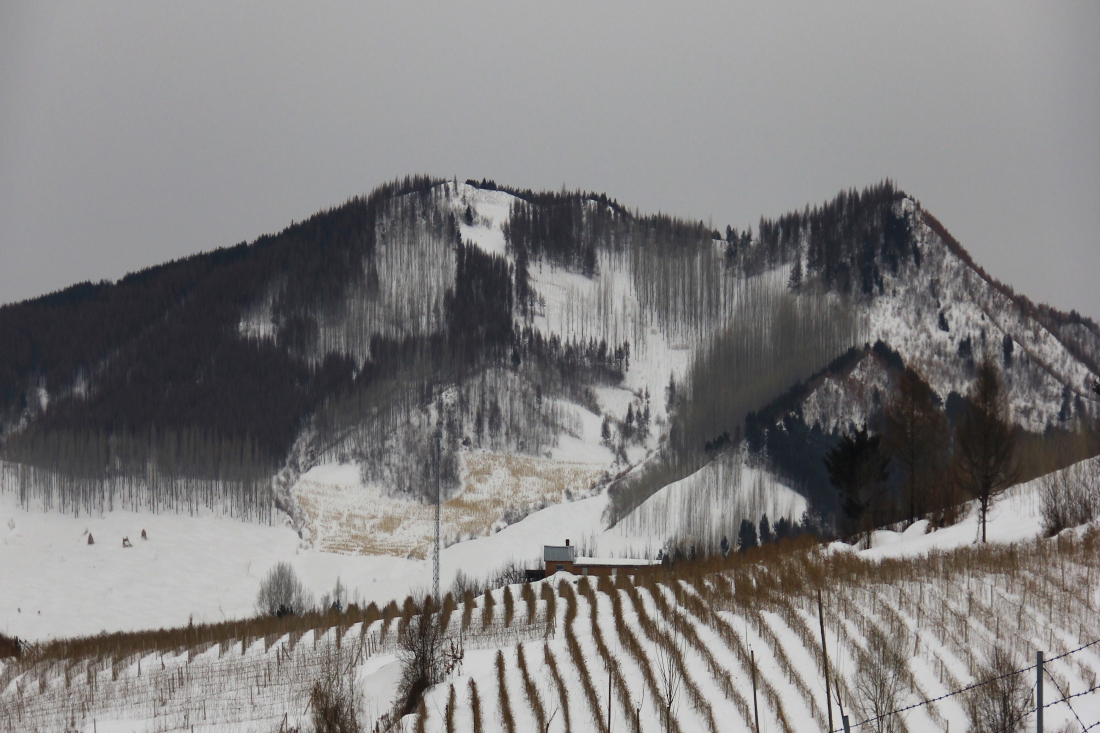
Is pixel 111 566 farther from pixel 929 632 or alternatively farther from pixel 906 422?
pixel 929 632

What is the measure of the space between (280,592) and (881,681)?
111 meters

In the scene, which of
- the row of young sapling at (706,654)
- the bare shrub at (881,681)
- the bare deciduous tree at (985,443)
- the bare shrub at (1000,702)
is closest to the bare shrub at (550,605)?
the row of young sapling at (706,654)

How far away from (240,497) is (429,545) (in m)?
32.5

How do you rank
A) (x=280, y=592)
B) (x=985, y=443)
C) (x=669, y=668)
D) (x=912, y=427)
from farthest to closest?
(x=280, y=592) < (x=912, y=427) < (x=985, y=443) < (x=669, y=668)

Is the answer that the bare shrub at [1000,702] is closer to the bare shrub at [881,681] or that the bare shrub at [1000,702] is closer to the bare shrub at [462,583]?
the bare shrub at [881,681]

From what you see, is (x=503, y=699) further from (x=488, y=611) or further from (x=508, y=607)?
(x=508, y=607)

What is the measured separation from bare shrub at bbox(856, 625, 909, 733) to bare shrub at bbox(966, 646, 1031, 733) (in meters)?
1.82

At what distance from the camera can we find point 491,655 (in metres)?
41.9

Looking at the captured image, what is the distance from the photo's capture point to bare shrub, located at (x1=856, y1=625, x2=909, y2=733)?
27203 mm

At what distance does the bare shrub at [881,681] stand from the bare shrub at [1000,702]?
1.82 metres

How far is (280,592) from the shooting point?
12938cm

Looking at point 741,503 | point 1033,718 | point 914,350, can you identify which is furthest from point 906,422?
point 914,350

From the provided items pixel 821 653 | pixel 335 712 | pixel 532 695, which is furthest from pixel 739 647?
pixel 335 712

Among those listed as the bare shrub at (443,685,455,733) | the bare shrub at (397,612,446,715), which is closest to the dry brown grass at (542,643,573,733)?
the bare shrub at (443,685,455,733)
